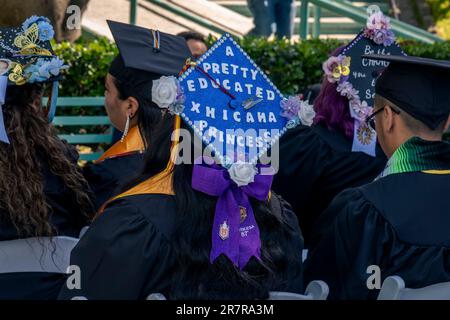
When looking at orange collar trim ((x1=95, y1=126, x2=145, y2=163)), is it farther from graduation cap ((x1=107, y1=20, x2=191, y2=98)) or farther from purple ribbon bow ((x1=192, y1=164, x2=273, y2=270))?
purple ribbon bow ((x1=192, y1=164, x2=273, y2=270))

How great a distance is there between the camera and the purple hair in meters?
4.56

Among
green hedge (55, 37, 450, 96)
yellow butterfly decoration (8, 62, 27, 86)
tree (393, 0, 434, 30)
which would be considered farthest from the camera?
tree (393, 0, 434, 30)

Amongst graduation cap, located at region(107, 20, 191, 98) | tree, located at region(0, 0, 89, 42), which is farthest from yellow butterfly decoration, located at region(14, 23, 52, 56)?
tree, located at region(0, 0, 89, 42)

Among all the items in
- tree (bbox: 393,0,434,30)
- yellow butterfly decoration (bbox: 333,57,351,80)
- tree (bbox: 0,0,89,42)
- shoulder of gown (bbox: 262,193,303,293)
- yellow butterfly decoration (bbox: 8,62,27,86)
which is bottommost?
shoulder of gown (bbox: 262,193,303,293)

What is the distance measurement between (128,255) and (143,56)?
1557 mm

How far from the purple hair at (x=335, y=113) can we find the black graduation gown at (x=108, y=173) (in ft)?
3.39

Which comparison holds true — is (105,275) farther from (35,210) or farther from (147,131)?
(147,131)

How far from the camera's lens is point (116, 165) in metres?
4.17

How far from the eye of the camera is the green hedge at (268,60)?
6.80 metres

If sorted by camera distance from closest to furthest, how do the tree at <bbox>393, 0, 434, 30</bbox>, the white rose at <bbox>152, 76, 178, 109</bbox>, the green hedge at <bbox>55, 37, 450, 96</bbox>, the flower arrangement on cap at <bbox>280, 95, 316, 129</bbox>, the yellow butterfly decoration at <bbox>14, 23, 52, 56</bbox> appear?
the white rose at <bbox>152, 76, 178, 109</bbox> < the flower arrangement on cap at <bbox>280, 95, 316, 129</bbox> < the yellow butterfly decoration at <bbox>14, 23, 52, 56</bbox> < the green hedge at <bbox>55, 37, 450, 96</bbox> < the tree at <bbox>393, 0, 434, 30</bbox>

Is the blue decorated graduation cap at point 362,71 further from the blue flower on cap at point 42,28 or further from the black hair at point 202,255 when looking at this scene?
the black hair at point 202,255

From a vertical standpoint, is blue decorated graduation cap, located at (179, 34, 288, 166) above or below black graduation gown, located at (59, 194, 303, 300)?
above

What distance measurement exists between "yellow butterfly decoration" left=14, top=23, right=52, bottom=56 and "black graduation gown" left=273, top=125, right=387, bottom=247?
1476 mm

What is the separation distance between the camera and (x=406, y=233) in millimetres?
3119
